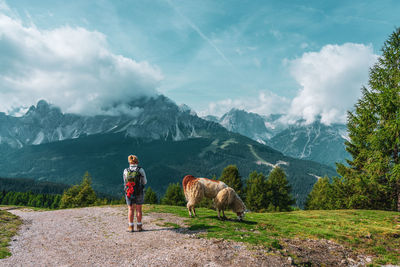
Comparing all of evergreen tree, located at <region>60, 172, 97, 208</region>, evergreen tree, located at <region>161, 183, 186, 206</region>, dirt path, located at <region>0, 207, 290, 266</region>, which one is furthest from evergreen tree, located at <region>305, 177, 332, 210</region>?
evergreen tree, located at <region>60, 172, 97, 208</region>

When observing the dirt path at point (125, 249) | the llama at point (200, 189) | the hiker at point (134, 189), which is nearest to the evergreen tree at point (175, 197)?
the llama at point (200, 189)

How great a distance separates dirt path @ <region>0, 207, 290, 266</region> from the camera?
789 cm

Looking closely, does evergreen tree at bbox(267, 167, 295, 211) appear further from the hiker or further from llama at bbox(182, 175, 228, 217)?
the hiker

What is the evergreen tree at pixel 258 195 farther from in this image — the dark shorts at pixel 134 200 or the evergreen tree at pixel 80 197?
the dark shorts at pixel 134 200

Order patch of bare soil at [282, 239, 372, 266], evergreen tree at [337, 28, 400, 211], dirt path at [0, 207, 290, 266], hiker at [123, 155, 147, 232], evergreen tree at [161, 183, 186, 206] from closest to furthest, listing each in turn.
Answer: dirt path at [0, 207, 290, 266] < patch of bare soil at [282, 239, 372, 266] < hiker at [123, 155, 147, 232] < evergreen tree at [337, 28, 400, 211] < evergreen tree at [161, 183, 186, 206]

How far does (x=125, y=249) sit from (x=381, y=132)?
83.6 ft

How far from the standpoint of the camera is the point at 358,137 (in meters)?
26.7

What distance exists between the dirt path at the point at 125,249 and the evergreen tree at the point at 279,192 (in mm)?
44970

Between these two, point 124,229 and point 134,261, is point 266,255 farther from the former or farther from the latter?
point 124,229

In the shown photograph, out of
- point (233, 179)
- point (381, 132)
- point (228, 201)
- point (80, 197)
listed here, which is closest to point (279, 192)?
point (233, 179)

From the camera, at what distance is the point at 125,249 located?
9.20m

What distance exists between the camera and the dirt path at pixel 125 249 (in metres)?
7.89

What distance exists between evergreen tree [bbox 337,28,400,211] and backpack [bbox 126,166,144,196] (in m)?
22.4

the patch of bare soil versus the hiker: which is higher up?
the hiker
